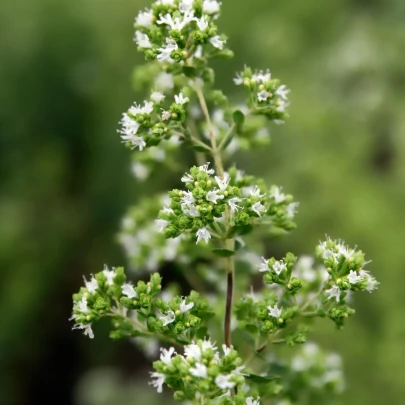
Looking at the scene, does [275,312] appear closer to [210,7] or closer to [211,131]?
[211,131]

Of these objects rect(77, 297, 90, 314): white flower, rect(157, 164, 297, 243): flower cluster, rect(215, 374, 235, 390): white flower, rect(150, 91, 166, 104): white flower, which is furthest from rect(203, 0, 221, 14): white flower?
rect(215, 374, 235, 390): white flower

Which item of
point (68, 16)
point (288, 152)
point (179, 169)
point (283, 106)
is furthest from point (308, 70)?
point (283, 106)

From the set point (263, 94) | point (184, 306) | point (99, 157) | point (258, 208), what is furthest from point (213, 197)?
point (99, 157)

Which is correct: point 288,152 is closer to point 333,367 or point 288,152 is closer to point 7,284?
point 7,284

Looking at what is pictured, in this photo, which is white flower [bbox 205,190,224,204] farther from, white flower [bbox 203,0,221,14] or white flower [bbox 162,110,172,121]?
white flower [bbox 203,0,221,14]

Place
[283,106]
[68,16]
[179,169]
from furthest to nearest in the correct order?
1. [68,16]
2. [179,169]
3. [283,106]
